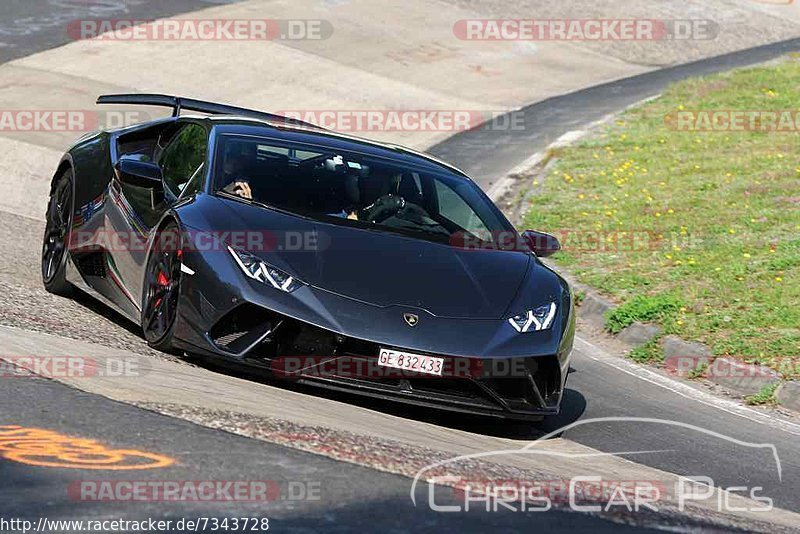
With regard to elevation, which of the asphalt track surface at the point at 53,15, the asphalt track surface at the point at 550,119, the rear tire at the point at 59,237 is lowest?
the asphalt track surface at the point at 550,119

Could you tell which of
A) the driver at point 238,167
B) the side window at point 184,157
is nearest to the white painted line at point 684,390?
the driver at point 238,167

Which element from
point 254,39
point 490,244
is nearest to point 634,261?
point 490,244

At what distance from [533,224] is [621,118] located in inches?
295

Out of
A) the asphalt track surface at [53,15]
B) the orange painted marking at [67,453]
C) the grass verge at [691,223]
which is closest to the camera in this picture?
the orange painted marking at [67,453]

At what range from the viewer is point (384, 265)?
694 centimetres

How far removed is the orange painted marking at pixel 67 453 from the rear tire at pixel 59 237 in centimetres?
384

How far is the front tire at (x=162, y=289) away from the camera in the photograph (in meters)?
6.88

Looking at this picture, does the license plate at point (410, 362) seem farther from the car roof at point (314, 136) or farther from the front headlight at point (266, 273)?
the car roof at point (314, 136)

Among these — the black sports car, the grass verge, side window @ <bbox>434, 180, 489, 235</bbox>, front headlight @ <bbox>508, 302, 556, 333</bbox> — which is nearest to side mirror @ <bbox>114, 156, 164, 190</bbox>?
the black sports car

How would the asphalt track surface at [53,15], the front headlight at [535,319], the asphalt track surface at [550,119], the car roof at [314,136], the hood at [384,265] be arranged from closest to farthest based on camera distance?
the hood at [384,265]
the front headlight at [535,319]
the car roof at [314,136]
the asphalt track surface at [550,119]
the asphalt track surface at [53,15]

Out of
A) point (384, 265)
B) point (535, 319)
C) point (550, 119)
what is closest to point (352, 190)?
point (384, 265)

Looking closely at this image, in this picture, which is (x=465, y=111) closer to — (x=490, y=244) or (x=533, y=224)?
(x=533, y=224)

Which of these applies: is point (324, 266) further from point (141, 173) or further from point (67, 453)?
point (67, 453)

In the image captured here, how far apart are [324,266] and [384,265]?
0.36m
